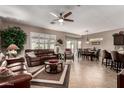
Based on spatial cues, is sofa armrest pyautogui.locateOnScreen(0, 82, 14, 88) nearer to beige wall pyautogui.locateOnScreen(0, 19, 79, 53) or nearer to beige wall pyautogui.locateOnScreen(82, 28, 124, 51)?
beige wall pyautogui.locateOnScreen(0, 19, 79, 53)

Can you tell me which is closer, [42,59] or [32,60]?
[32,60]

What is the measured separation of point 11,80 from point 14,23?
5.27 metres

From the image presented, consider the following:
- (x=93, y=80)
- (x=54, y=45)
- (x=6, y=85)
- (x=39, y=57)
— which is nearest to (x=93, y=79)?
(x=93, y=80)

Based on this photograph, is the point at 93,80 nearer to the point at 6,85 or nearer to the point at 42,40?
the point at 6,85

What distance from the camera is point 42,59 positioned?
6.71m

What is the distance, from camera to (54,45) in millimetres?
8797

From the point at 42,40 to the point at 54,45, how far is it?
112cm

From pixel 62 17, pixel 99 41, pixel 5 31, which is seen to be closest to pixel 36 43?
pixel 5 31

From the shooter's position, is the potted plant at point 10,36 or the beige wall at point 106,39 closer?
the potted plant at point 10,36

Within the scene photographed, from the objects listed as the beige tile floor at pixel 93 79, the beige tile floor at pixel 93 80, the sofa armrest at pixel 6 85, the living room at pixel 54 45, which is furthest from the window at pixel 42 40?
the sofa armrest at pixel 6 85

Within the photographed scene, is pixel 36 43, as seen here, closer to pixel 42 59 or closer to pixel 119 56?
pixel 42 59

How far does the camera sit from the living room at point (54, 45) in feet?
11.3

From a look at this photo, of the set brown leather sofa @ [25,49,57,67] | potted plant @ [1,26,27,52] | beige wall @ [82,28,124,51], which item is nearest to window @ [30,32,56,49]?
brown leather sofa @ [25,49,57,67]

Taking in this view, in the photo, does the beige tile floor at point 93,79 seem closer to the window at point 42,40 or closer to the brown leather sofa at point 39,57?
the brown leather sofa at point 39,57
